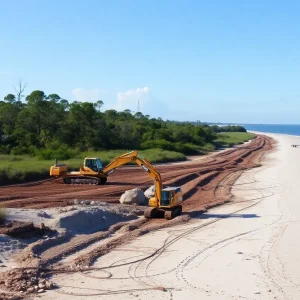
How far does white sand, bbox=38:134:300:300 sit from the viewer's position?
46.2ft

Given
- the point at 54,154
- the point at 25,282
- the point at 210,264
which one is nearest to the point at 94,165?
the point at 54,154

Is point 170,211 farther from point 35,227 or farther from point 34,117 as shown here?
point 34,117

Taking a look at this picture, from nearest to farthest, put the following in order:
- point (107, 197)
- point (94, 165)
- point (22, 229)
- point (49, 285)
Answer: point (49, 285) → point (22, 229) → point (107, 197) → point (94, 165)

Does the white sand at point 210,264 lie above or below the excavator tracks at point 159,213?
below

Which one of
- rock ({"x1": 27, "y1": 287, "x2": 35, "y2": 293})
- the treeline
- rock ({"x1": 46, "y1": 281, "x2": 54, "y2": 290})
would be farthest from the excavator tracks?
the treeline

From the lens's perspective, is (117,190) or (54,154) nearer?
(117,190)

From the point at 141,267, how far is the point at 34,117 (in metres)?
51.1

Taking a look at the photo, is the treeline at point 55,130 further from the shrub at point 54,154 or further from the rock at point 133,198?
the rock at point 133,198

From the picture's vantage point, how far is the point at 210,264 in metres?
17.0

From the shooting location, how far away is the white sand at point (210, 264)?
46.2 feet

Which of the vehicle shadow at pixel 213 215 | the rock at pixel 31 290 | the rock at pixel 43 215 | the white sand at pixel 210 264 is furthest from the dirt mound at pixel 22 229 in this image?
the vehicle shadow at pixel 213 215

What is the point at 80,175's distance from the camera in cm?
3678

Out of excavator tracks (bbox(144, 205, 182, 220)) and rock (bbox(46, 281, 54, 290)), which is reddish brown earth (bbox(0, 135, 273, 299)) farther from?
rock (bbox(46, 281, 54, 290))

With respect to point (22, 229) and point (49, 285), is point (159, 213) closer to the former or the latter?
point (22, 229)
